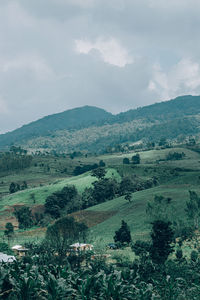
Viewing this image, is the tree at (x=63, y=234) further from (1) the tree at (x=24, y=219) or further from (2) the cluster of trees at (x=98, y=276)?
(1) the tree at (x=24, y=219)

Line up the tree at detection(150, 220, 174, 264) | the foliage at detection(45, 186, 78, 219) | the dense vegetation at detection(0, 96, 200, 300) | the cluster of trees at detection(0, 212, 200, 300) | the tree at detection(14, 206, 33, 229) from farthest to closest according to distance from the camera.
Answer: the foliage at detection(45, 186, 78, 219), the tree at detection(14, 206, 33, 229), the tree at detection(150, 220, 174, 264), the dense vegetation at detection(0, 96, 200, 300), the cluster of trees at detection(0, 212, 200, 300)

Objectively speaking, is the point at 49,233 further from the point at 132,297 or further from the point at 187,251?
the point at 132,297

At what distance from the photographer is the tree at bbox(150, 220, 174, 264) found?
7700cm

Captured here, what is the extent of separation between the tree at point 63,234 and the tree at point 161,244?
17.5 m

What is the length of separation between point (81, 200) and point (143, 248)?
8824cm

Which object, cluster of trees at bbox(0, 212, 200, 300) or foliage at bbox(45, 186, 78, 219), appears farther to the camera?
foliage at bbox(45, 186, 78, 219)

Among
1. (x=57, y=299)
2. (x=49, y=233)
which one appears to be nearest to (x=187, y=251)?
(x=49, y=233)

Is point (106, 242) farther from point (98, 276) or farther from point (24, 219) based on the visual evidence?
point (98, 276)

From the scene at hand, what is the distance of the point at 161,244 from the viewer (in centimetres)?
7838

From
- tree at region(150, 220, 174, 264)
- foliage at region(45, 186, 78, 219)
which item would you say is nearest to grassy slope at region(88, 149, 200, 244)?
foliage at region(45, 186, 78, 219)

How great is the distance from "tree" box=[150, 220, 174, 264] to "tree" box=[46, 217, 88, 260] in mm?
17513

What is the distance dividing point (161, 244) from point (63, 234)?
22.1 m

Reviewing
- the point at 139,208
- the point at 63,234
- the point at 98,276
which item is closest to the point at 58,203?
the point at 139,208

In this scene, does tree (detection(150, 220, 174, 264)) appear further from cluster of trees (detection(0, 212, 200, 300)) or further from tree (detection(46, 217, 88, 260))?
tree (detection(46, 217, 88, 260))
